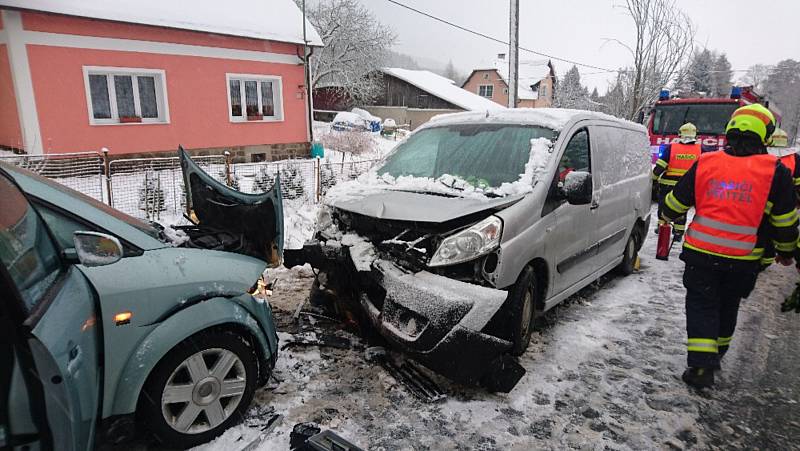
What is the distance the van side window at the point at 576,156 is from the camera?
3.84m

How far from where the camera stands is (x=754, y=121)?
3.14 meters

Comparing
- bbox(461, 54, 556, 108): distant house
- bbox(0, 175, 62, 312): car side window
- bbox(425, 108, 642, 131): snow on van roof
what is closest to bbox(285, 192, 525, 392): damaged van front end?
bbox(425, 108, 642, 131): snow on van roof

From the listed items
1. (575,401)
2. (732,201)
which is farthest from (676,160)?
(575,401)

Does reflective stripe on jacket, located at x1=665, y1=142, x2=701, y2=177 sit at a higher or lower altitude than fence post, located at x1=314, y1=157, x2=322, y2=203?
higher

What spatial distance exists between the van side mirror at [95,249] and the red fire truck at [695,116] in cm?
1140

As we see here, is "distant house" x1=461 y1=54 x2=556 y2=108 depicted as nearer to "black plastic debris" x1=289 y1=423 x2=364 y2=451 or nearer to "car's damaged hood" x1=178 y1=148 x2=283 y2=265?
"car's damaged hood" x1=178 y1=148 x2=283 y2=265

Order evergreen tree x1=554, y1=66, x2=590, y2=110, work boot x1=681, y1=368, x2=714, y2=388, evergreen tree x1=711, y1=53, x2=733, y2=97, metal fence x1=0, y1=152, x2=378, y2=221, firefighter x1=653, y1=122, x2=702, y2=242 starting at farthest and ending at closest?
evergreen tree x1=711, y1=53, x2=733, y2=97 → evergreen tree x1=554, y1=66, x2=590, y2=110 → firefighter x1=653, y1=122, x2=702, y2=242 → metal fence x1=0, y1=152, x2=378, y2=221 → work boot x1=681, y1=368, x2=714, y2=388

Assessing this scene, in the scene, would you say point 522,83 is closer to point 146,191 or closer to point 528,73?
point 528,73

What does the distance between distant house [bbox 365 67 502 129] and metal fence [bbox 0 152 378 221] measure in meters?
28.3

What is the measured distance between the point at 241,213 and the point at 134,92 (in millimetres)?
10525

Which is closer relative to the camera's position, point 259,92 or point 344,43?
point 259,92

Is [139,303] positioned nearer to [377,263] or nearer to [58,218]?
[58,218]

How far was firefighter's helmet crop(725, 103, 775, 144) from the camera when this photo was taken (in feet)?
10.3

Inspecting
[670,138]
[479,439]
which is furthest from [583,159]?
[670,138]
